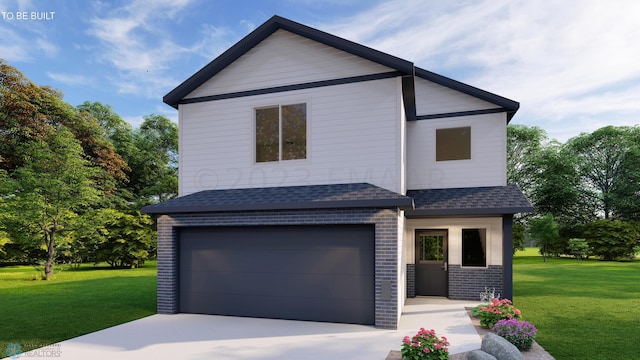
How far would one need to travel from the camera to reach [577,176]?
38.9 metres

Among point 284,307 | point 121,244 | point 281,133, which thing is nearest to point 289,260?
point 284,307

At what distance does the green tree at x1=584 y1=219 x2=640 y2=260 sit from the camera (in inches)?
1256

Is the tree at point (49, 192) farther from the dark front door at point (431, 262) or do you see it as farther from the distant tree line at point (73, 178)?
the dark front door at point (431, 262)

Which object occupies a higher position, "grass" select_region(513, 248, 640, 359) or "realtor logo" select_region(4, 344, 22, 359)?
"realtor logo" select_region(4, 344, 22, 359)

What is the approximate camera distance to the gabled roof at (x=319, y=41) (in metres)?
8.59

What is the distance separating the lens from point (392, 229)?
309 inches

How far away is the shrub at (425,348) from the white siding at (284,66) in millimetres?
6055

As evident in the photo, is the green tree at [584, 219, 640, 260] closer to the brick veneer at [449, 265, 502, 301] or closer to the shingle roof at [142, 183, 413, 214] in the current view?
the brick veneer at [449, 265, 502, 301]

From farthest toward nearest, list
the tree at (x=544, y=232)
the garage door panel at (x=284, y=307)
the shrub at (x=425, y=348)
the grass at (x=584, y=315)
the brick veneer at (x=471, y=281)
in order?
the tree at (x=544, y=232) → the brick veneer at (x=471, y=281) → the garage door panel at (x=284, y=307) → the grass at (x=584, y=315) → the shrub at (x=425, y=348)

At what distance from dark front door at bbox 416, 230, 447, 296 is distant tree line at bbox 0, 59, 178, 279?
691 inches

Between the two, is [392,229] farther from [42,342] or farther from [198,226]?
[42,342]

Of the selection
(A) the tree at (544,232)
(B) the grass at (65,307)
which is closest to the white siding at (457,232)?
(B) the grass at (65,307)

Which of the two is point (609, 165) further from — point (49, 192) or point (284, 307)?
Answer: point (49, 192)

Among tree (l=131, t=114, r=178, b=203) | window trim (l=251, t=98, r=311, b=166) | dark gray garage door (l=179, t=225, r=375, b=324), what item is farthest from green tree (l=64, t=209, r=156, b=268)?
window trim (l=251, t=98, r=311, b=166)
